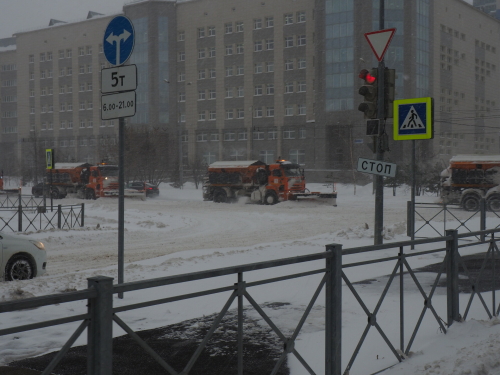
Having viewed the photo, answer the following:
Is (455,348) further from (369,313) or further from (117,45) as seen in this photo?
(117,45)

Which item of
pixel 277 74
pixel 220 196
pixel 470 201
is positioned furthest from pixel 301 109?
pixel 470 201

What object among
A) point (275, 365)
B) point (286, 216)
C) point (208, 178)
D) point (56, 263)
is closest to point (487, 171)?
point (286, 216)

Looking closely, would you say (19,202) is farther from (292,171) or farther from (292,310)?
(292,310)

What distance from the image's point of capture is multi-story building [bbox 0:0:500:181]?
6419 centimetres

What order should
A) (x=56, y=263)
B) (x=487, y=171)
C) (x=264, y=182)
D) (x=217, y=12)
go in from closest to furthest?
(x=56, y=263), (x=487, y=171), (x=264, y=182), (x=217, y=12)

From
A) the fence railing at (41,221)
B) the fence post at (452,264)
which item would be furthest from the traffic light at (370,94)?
the fence railing at (41,221)

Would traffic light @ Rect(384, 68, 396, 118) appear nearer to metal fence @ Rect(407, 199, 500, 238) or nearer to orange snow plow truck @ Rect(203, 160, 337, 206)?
metal fence @ Rect(407, 199, 500, 238)

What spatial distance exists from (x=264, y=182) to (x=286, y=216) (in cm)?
1029

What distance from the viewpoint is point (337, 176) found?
64.8 meters

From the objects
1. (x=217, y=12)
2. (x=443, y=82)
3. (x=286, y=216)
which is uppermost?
(x=217, y=12)

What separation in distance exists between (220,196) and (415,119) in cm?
2880

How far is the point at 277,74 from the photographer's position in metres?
73.3

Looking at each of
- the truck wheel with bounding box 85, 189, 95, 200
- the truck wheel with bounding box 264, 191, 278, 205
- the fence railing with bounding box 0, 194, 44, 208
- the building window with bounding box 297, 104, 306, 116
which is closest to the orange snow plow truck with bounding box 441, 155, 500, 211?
the truck wheel with bounding box 264, 191, 278, 205

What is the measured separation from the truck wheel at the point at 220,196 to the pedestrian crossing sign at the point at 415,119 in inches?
1108
